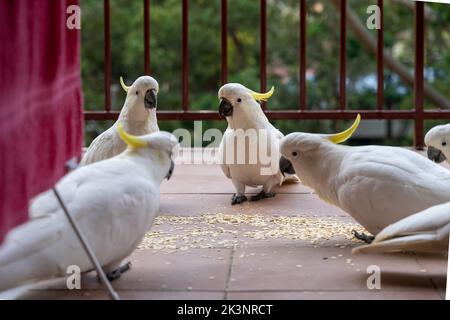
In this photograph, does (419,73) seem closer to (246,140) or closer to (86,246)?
(246,140)

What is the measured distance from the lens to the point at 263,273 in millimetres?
1887

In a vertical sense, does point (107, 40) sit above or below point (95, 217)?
above

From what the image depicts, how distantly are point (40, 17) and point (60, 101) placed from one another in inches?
8.9

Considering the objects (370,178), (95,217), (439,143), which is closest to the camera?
(95,217)

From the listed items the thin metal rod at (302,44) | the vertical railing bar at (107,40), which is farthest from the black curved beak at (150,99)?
the thin metal rod at (302,44)

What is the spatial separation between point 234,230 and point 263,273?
50cm

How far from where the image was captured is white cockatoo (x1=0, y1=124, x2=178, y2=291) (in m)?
1.56

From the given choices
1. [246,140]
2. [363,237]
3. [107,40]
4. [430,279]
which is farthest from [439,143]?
[107,40]

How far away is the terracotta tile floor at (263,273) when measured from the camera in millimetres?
1723

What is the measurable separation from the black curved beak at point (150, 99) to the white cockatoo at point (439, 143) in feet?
3.11

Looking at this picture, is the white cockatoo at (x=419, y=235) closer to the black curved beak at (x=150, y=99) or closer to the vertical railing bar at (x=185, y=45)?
the black curved beak at (x=150, y=99)

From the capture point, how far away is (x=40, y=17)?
1537mm
